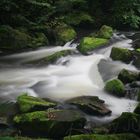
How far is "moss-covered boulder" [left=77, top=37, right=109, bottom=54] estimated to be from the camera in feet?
50.2

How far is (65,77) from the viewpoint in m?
12.7

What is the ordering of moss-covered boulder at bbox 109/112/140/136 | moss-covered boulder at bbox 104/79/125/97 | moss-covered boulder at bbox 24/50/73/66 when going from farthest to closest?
moss-covered boulder at bbox 24/50/73/66 < moss-covered boulder at bbox 104/79/125/97 < moss-covered boulder at bbox 109/112/140/136

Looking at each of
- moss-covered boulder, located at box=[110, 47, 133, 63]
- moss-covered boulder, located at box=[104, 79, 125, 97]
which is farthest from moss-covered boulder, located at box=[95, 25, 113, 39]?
moss-covered boulder, located at box=[104, 79, 125, 97]

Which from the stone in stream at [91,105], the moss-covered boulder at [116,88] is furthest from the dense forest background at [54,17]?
the stone in stream at [91,105]

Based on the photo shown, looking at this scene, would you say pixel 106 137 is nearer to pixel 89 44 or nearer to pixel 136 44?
pixel 89 44

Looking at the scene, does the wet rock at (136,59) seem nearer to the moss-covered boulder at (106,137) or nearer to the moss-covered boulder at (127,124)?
the moss-covered boulder at (127,124)

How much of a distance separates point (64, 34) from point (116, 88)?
7498 mm

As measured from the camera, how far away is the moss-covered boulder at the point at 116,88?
1048 centimetres

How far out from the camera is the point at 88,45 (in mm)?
15469

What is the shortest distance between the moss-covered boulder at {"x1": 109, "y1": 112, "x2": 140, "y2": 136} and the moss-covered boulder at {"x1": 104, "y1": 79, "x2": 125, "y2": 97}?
8.05ft

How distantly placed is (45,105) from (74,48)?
23.7 feet

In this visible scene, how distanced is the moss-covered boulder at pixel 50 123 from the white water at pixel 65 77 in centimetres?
128

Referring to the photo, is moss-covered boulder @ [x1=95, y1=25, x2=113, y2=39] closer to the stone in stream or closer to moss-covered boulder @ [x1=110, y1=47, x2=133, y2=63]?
moss-covered boulder @ [x1=110, y1=47, x2=133, y2=63]

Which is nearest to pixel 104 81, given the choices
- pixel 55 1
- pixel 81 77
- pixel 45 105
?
pixel 81 77
